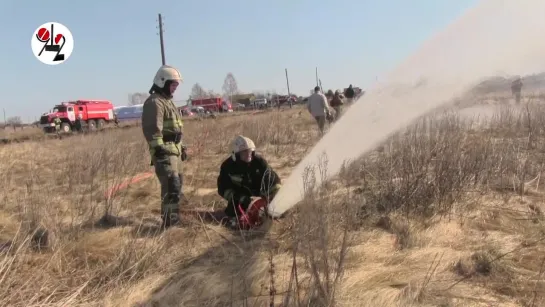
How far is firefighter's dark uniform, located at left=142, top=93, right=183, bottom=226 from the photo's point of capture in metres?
4.36

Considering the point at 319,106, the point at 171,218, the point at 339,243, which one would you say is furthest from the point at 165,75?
the point at 319,106

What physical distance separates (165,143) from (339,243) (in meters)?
2.20

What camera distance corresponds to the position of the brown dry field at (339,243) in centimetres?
273

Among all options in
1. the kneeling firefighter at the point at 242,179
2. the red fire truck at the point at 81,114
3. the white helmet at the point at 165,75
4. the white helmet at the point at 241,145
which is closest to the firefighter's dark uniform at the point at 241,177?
the kneeling firefighter at the point at 242,179

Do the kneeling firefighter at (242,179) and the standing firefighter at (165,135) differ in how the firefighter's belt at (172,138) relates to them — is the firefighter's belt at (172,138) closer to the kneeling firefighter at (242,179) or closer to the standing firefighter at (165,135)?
the standing firefighter at (165,135)

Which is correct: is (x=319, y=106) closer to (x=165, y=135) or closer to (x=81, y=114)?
(x=165, y=135)

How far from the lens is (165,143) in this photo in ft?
14.6

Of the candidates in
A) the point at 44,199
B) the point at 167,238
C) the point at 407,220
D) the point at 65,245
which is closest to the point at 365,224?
the point at 407,220

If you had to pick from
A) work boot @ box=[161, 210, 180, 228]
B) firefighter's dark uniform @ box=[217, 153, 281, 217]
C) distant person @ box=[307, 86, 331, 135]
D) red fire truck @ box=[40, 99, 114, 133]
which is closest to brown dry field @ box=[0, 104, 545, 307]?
work boot @ box=[161, 210, 180, 228]

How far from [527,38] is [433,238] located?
1659 millimetres

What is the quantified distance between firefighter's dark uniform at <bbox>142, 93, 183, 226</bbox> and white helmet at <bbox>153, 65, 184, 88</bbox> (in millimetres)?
123

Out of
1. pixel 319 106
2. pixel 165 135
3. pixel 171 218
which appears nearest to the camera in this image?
pixel 171 218

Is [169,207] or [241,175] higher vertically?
[241,175]

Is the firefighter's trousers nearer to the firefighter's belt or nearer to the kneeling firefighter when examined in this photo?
the firefighter's belt
